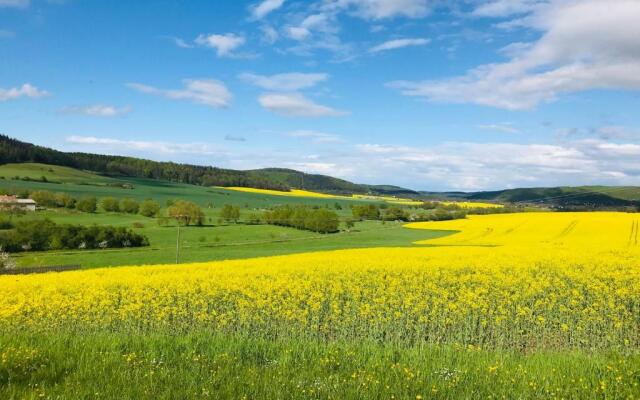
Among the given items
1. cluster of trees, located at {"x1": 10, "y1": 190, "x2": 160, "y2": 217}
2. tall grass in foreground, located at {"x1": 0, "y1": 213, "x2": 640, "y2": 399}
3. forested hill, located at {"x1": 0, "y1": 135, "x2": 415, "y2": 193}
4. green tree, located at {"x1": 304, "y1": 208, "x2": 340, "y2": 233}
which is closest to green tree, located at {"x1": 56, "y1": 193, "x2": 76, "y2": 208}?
cluster of trees, located at {"x1": 10, "y1": 190, "x2": 160, "y2": 217}

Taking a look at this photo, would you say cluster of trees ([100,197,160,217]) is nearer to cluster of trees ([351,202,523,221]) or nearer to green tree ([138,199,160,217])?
green tree ([138,199,160,217])

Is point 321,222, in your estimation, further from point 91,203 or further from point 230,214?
point 91,203

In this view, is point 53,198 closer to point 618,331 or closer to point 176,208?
point 176,208

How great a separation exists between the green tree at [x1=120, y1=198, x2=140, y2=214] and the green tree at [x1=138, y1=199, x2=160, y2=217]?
2.92 feet

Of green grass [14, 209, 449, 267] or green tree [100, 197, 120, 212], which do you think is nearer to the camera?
green grass [14, 209, 449, 267]

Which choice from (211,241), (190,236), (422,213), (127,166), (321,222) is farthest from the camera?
(127,166)

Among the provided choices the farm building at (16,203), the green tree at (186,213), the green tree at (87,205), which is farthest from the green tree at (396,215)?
→ the farm building at (16,203)

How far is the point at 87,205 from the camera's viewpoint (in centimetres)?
8188

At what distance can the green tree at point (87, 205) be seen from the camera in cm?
8125

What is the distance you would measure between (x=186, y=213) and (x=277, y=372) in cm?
7726

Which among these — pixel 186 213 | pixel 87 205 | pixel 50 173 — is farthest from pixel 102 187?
pixel 186 213

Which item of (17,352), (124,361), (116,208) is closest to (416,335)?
(124,361)

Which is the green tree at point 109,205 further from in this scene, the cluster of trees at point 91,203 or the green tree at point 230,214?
the green tree at point 230,214

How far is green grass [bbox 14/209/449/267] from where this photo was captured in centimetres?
5138
